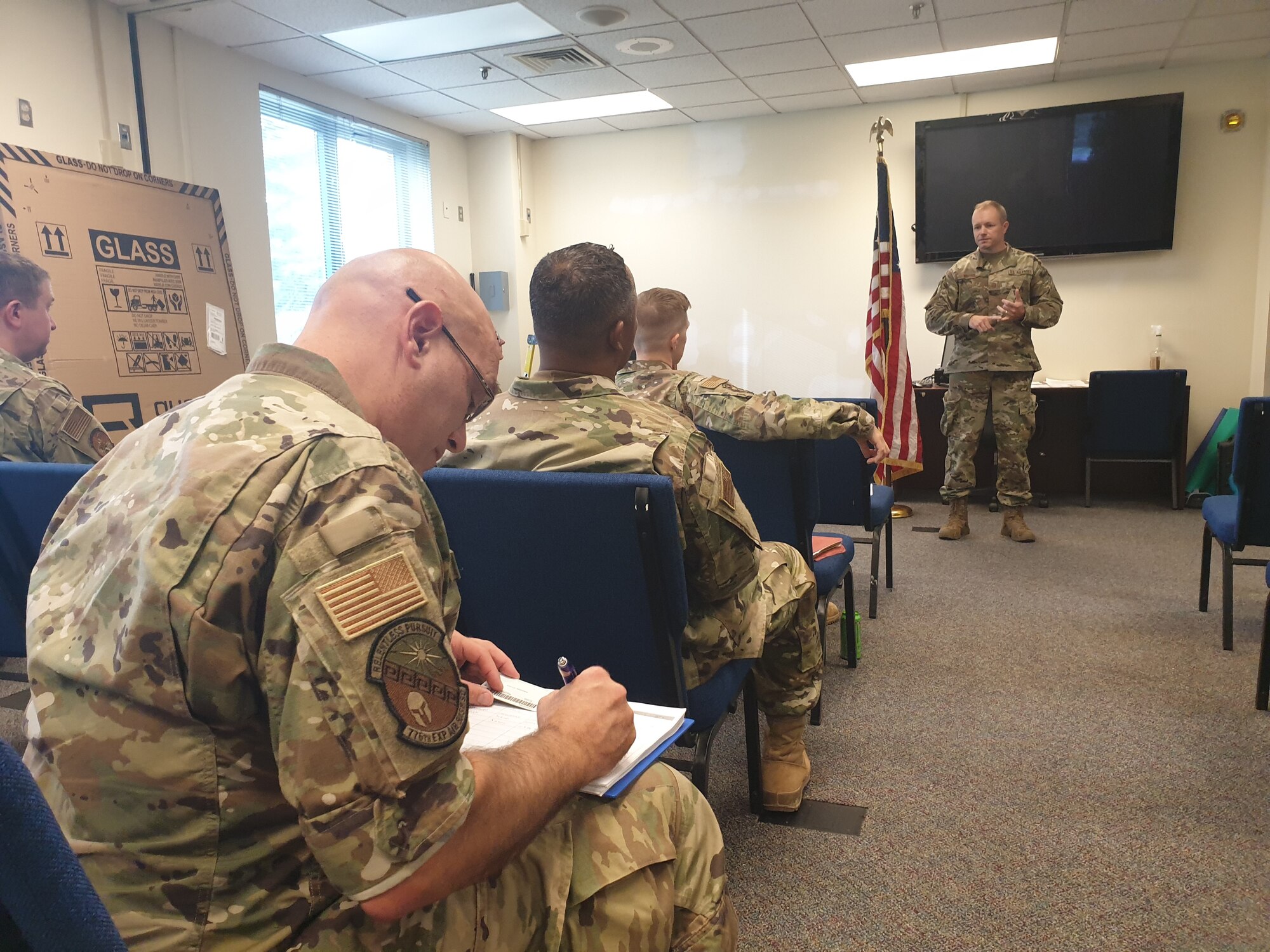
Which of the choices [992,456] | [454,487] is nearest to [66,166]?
[454,487]

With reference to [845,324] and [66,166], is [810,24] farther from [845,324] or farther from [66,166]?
[66,166]

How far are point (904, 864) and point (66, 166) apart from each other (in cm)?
413

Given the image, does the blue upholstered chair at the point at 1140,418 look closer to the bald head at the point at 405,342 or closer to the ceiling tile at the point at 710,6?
the ceiling tile at the point at 710,6

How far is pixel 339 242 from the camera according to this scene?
5441 millimetres

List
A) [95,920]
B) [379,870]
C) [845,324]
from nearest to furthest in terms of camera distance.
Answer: [95,920]
[379,870]
[845,324]

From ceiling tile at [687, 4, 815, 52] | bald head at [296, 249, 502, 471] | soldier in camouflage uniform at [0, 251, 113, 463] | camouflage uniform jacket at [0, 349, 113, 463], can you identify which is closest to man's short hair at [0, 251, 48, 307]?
soldier in camouflage uniform at [0, 251, 113, 463]

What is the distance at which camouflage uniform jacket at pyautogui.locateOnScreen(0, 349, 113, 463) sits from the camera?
7.88ft

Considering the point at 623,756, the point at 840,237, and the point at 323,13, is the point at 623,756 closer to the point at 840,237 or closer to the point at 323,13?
the point at 323,13

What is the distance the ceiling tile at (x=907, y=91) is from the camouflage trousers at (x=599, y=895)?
5.52 meters

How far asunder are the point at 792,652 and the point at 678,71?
4243 millimetres

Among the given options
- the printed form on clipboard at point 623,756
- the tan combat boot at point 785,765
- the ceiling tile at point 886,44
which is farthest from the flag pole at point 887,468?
the printed form on clipboard at point 623,756

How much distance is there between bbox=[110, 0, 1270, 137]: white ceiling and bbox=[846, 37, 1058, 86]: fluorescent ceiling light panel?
0.09m

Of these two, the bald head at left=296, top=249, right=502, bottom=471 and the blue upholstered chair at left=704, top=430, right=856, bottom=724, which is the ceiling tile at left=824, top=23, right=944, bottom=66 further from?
the bald head at left=296, top=249, right=502, bottom=471

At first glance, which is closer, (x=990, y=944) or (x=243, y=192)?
(x=990, y=944)
